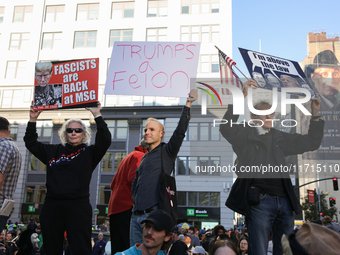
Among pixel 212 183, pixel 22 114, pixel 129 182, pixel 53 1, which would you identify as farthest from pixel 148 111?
pixel 129 182

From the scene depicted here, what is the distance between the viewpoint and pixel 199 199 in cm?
3259

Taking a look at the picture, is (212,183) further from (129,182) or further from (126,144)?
(129,182)

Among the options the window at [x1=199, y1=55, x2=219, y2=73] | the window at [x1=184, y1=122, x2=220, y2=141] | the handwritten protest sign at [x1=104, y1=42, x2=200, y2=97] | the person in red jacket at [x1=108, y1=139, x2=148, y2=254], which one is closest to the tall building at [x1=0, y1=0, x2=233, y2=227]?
the window at [x1=199, y1=55, x2=219, y2=73]

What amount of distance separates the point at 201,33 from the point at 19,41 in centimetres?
2059

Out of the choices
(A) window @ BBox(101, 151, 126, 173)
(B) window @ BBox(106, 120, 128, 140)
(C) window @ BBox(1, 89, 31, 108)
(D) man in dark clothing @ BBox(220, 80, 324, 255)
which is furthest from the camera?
(C) window @ BBox(1, 89, 31, 108)

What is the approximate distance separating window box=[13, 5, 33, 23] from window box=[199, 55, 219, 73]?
20.7 meters

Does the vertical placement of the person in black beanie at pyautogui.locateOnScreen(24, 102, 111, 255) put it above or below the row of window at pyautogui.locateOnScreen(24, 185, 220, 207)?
above

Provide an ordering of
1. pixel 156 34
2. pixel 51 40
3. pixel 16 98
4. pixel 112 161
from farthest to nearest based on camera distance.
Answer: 1. pixel 51 40
2. pixel 156 34
3. pixel 16 98
4. pixel 112 161

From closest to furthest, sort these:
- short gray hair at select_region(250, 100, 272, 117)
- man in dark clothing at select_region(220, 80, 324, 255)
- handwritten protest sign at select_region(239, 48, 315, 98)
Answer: man in dark clothing at select_region(220, 80, 324, 255)
short gray hair at select_region(250, 100, 272, 117)
handwritten protest sign at select_region(239, 48, 315, 98)

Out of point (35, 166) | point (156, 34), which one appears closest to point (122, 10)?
point (156, 34)

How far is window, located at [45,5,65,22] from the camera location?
1533 inches

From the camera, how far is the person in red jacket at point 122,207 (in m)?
4.45

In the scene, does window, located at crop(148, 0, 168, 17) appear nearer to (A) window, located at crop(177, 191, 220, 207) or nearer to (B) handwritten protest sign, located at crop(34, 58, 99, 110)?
(A) window, located at crop(177, 191, 220, 207)

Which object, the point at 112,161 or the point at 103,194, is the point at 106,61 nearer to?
the point at 112,161
